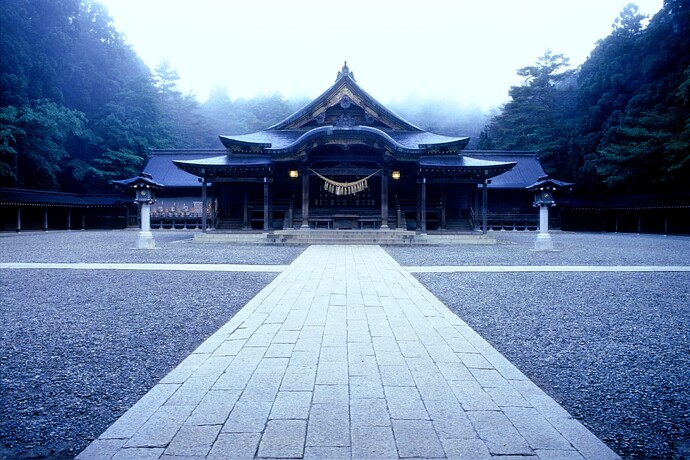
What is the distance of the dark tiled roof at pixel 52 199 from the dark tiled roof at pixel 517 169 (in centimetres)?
3020

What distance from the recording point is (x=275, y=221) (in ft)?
75.8

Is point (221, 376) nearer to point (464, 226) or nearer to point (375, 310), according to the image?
point (375, 310)

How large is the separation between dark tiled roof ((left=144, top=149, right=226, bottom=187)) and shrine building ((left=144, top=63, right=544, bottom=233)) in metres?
10.1

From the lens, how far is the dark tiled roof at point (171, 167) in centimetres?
3253

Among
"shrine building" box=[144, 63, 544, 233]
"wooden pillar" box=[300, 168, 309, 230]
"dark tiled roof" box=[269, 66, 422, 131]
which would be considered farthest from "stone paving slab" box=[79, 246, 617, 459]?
"dark tiled roof" box=[269, 66, 422, 131]

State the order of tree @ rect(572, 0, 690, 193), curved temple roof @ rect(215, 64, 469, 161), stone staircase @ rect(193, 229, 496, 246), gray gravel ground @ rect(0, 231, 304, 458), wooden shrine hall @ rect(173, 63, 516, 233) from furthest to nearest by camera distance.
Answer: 1. tree @ rect(572, 0, 690, 193)
2. curved temple roof @ rect(215, 64, 469, 161)
3. wooden shrine hall @ rect(173, 63, 516, 233)
4. stone staircase @ rect(193, 229, 496, 246)
5. gray gravel ground @ rect(0, 231, 304, 458)

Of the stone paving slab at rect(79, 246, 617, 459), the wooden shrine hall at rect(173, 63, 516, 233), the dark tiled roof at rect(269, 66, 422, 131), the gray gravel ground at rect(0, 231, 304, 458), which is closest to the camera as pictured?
the stone paving slab at rect(79, 246, 617, 459)

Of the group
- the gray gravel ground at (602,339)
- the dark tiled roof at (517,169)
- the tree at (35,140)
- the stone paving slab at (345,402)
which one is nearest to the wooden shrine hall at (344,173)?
the dark tiled roof at (517,169)

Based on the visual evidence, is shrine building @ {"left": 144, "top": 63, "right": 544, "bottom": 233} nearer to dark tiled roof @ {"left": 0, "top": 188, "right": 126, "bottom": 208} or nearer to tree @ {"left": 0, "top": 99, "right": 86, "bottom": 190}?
dark tiled roof @ {"left": 0, "top": 188, "right": 126, "bottom": 208}

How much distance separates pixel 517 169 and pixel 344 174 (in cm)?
1978

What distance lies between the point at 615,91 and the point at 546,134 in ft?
25.4

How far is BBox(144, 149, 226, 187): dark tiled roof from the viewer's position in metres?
32.5

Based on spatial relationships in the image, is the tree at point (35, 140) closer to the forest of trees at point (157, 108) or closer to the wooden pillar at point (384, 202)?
the forest of trees at point (157, 108)

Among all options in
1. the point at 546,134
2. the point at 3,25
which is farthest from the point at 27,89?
the point at 546,134
